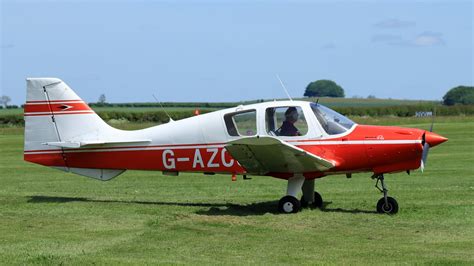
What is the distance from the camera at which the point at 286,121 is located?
1289 cm

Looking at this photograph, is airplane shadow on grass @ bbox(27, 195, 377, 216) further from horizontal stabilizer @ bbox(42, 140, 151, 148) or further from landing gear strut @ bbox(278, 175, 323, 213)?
horizontal stabilizer @ bbox(42, 140, 151, 148)

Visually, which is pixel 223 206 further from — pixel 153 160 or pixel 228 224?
pixel 228 224

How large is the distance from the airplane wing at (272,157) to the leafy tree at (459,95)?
281 ft

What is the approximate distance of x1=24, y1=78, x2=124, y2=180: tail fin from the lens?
1438 centimetres

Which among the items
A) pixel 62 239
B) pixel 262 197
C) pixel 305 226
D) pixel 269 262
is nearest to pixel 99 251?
pixel 62 239

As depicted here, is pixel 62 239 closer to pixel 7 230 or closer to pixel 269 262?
pixel 7 230

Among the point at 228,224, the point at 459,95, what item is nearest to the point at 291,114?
the point at 228,224

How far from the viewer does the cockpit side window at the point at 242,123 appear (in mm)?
12984

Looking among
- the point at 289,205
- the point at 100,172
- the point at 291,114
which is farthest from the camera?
the point at 100,172

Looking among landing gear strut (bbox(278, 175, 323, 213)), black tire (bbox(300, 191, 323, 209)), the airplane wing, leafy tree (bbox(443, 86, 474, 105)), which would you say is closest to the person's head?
the airplane wing

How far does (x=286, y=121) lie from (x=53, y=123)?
4328 mm

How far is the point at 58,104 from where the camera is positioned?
47.4 ft

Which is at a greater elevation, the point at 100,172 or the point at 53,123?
the point at 53,123

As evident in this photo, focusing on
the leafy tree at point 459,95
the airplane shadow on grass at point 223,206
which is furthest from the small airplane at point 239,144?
the leafy tree at point 459,95
